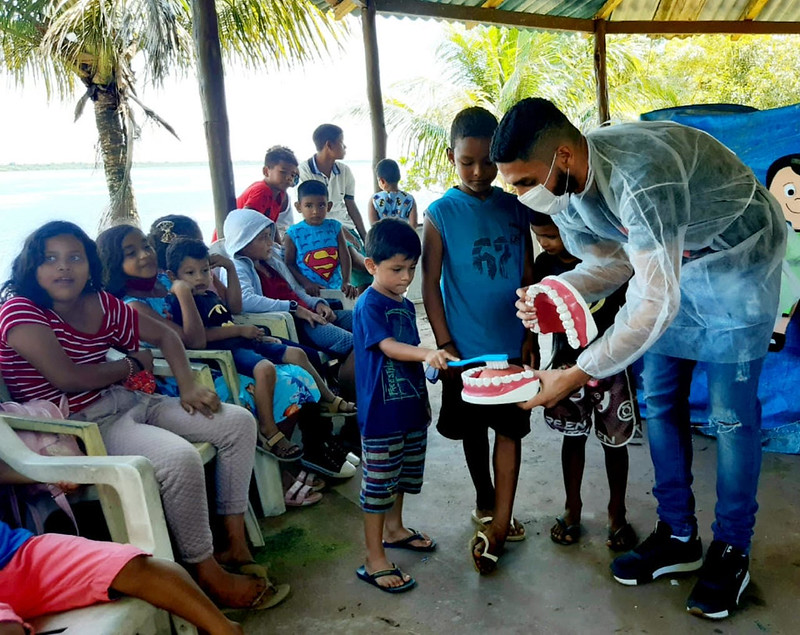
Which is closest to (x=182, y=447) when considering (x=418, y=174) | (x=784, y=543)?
(x=784, y=543)

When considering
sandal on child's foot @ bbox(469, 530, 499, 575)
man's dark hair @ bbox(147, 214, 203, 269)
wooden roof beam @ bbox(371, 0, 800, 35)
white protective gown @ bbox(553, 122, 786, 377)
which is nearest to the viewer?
white protective gown @ bbox(553, 122, 786, 377)

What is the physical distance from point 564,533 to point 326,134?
10.3 feet

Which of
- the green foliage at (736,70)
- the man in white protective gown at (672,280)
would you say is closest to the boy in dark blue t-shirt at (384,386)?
the man in white protective gown at (672,280)

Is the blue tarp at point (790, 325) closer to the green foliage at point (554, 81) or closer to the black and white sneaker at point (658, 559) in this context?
the black and white sneaker at point (658, 559)

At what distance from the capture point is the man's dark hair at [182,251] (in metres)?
2.90

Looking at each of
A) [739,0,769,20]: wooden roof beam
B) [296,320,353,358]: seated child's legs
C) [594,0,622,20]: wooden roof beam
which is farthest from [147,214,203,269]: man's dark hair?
[739,0,769,20]: wooden roof beam

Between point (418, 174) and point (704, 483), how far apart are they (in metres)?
13.2

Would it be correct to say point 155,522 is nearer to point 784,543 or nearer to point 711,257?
point 711,257

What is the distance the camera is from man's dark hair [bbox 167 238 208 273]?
290cm

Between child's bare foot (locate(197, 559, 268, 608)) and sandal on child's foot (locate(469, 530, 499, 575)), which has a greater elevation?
child's bare foot (locate(197, 559, 268, 608))

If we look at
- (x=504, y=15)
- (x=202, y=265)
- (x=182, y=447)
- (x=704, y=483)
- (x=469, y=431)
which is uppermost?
(x=504, y=15)

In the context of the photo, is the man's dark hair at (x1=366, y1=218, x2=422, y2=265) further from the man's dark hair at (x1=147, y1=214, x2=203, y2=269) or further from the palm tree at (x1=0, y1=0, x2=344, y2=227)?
the palm tree at (x1=0, y1=0, x2=344, y2=227)

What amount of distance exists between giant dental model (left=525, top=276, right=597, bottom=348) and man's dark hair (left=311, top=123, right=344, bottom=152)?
3.01 meters

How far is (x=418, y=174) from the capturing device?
50.5 ft
